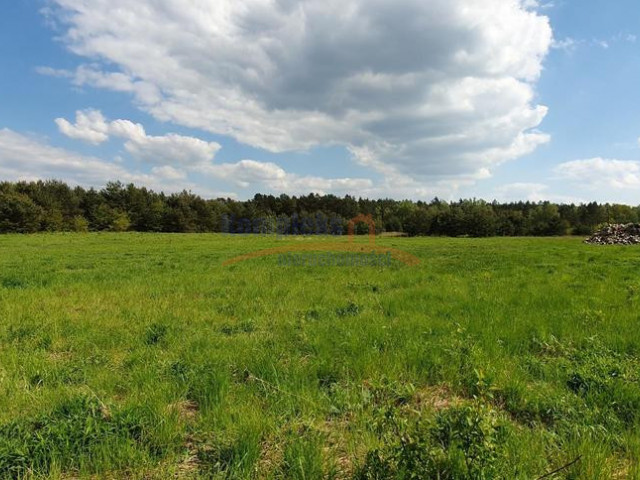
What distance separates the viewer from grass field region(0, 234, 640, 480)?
2.97 meters

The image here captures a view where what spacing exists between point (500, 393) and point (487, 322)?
283 cm

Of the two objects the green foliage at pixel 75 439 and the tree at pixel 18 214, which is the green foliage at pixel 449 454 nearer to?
the green foliage at pixel 75 439

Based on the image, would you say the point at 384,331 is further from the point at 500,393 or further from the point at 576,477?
the point at 576,477

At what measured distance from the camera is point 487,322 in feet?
22.5

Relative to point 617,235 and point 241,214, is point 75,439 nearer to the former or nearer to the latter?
point 617,235

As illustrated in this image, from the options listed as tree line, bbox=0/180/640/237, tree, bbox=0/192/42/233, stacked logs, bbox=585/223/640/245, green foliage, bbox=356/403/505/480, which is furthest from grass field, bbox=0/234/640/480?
tree line, bbox=0/180/640/237

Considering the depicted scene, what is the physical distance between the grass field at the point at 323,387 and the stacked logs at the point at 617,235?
30.1 metres

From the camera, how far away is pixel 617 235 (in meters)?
33.5

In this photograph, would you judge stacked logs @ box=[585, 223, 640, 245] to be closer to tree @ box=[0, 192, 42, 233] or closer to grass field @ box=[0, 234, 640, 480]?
grass field @ box=[0, 234, 640, 480]

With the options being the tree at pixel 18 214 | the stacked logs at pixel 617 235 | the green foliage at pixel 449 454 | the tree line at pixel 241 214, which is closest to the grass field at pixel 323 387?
the green foliage at pixel 449 454

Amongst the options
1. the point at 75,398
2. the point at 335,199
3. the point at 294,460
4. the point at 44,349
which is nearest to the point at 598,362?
the point at 294,460

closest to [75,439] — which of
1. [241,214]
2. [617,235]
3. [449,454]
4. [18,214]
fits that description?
[449,454]

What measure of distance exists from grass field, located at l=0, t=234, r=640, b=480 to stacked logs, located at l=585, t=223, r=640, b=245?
30062mm

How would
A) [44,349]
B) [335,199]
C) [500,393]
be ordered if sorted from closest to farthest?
1. [500,393]
2. [44,349]
3. [335,199]
